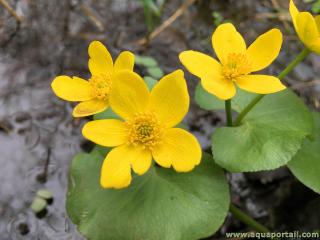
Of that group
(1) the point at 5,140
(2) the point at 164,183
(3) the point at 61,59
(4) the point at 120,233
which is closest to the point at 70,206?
(4) the point at 120,233

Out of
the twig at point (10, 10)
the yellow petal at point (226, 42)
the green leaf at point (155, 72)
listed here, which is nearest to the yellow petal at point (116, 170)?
the yellow petal at point (226, 42)

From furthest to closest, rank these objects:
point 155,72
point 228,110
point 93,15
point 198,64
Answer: point 93,15, point 155,72, point 228,110, point 198,64

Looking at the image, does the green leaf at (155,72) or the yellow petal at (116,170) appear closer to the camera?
the yellow petal at (116,170)

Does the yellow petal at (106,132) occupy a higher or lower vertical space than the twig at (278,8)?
higher

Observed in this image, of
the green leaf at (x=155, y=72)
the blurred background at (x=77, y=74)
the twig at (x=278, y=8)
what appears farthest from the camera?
the twig at (x=278, y=8)

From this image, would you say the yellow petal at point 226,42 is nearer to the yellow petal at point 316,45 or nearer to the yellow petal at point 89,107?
the yellow petal at point 316,45

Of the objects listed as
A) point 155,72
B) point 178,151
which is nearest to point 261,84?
point 178,151

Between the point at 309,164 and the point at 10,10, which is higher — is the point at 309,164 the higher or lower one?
the lower one

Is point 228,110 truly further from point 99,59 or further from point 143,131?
point 99,59

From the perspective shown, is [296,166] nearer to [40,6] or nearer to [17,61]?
[17,61]
